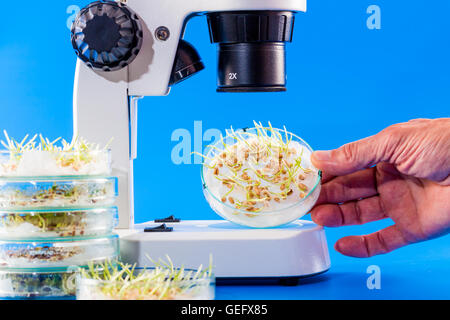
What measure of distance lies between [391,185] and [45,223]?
31.2 inches

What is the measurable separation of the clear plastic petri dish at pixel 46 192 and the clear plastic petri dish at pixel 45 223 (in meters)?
0.01

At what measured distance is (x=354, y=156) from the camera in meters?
1.26

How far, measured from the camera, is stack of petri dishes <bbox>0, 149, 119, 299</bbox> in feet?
3.52

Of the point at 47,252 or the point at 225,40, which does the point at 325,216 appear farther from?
the point at 47,252

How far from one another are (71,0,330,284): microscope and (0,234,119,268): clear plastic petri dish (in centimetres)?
14

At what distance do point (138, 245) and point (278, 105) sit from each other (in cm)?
105

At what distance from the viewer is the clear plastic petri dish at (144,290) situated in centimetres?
89

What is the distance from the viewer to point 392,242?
4.82 ft

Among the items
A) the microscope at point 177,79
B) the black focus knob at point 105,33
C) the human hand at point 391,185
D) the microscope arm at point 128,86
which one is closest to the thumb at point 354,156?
the human hand at point 391,185

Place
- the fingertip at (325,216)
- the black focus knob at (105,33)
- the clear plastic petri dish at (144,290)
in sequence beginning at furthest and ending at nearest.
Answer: the fingertip at (325,216) < the black focus knob at (105,33) < the clear plastic petri dish at (144,290)

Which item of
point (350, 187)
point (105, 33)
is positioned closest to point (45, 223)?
point (105, 33)

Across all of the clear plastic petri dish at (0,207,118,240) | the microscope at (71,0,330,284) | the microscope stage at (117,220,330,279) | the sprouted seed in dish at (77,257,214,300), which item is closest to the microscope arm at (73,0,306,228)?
the microscope at (71,0,330,284)

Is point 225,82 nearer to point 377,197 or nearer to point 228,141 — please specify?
point 228,141

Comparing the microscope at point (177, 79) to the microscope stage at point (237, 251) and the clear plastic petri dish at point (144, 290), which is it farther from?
the clear plastic petri dish at point (144, 290)
